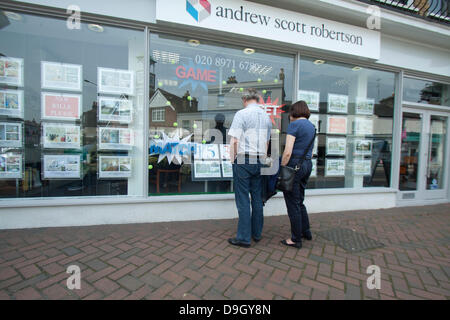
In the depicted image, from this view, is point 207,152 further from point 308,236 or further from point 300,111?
point 308,236

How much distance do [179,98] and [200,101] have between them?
39cm

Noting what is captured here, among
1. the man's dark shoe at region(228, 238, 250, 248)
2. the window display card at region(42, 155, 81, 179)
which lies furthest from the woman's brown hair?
the window display card at region(42, 155, 81, 179)

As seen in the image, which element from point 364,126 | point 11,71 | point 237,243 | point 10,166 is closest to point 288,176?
point 237,243

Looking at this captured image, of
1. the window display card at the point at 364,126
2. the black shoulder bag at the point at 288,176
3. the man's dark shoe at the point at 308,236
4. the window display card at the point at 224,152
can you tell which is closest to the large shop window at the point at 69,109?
the window display card at the point at 224,152

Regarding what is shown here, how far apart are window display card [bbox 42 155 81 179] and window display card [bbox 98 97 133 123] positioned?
31.4 inches

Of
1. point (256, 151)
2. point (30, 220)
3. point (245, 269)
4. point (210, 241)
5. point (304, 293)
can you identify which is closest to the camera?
point (304, 293)

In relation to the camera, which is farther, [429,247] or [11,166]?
[11,166]

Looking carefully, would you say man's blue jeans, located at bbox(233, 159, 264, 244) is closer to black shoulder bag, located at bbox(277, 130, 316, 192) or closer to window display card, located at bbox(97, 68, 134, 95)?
black shoulder bag, located at bbox(277, 130, 316, 192)

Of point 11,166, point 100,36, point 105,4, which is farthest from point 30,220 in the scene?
point 105,4

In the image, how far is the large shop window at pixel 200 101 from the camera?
3.75 metres

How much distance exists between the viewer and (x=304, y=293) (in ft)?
6.32

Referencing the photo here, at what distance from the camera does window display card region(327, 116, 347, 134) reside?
4.76 m

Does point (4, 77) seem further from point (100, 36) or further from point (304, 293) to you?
point (304, 293)

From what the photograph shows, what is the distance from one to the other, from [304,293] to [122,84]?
12.6 ft
